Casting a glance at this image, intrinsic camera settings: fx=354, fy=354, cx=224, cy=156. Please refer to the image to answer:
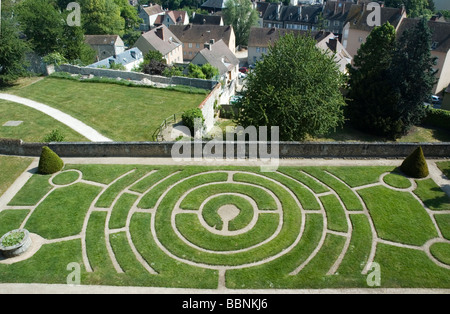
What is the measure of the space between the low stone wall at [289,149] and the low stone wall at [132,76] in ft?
77.0

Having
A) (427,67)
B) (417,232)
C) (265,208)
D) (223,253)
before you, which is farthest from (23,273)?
(427,67)

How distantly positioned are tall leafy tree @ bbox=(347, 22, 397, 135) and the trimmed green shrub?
8.83 metres

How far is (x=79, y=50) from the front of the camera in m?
64.7

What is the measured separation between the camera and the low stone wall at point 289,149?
3319 cm

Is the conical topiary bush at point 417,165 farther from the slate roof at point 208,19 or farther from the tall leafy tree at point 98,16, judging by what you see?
the slate roof at point 208,19

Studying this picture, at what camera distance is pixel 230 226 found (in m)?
25.7

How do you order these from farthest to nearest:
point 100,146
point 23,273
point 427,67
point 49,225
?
point 427,67
point 100,146
point 49,225
point 23,273

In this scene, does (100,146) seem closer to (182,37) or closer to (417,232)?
(417,232)

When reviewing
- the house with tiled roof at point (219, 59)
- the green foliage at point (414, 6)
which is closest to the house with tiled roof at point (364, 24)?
the house with tiled roof at point (219, 59)

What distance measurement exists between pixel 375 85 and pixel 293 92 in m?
17.1

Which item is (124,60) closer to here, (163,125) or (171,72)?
(171,72)

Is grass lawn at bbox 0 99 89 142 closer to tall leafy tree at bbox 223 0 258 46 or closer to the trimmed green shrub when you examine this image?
the trimmed green shrub
